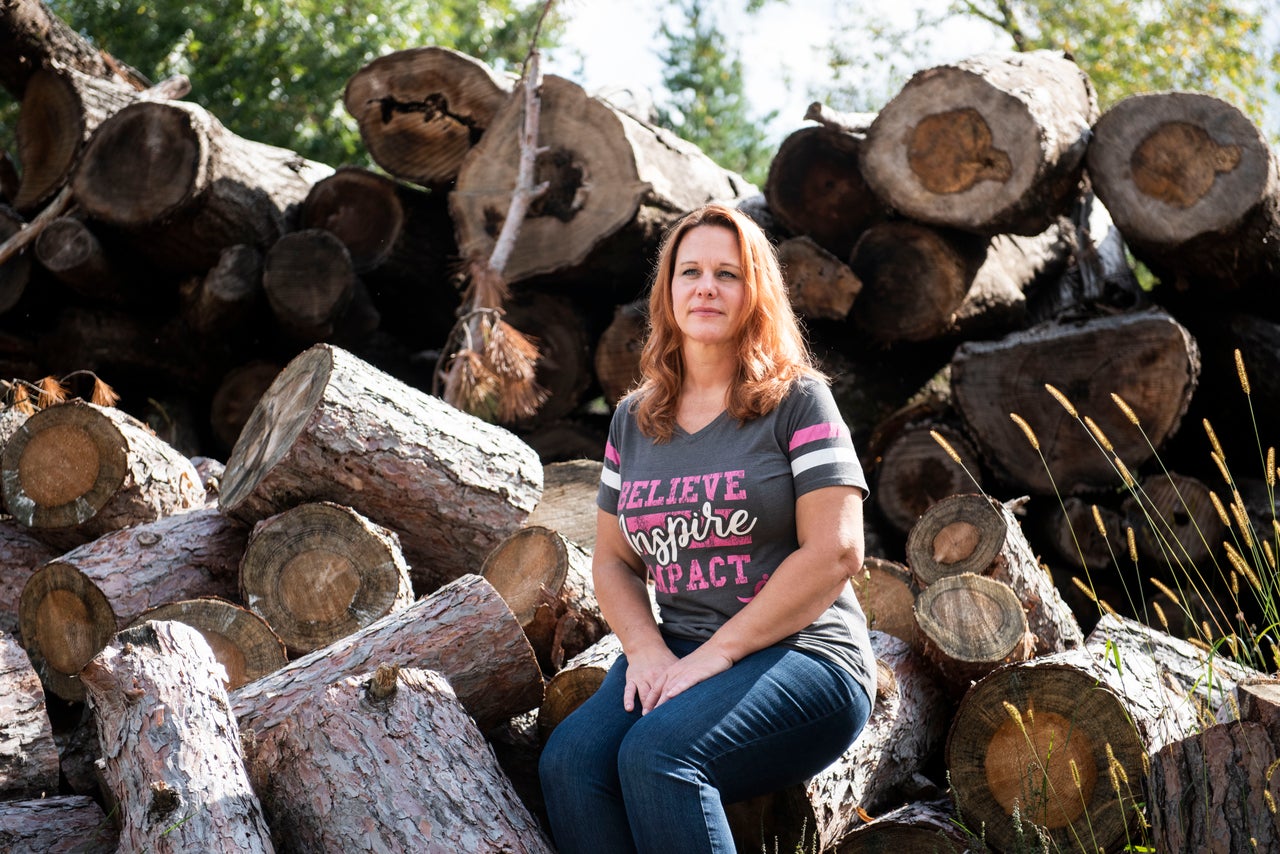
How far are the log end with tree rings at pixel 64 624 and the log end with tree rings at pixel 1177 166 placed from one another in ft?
13.8

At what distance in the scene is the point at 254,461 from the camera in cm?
368

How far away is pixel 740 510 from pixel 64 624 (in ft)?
7.90

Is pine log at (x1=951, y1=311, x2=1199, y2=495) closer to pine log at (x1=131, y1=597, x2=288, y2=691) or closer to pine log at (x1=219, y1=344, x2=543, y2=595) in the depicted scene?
pine log at (x1=219, y1=344, x2=543, y2=595)

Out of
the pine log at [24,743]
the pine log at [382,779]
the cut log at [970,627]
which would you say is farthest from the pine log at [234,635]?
the cut log at [970,627]

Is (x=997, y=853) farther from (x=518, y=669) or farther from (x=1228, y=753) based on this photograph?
(x=518, y=669)

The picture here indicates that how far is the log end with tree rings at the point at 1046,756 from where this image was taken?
100.0 inches

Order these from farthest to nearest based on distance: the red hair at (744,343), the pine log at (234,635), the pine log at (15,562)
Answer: the pine log at (15,562), the pine log at (234,635), the red hair at (744,343)

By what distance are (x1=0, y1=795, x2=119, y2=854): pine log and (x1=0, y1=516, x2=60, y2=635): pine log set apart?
4.60ft

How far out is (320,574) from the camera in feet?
11.1

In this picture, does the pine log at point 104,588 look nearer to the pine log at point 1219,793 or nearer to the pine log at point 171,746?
the pine log at point 171,746

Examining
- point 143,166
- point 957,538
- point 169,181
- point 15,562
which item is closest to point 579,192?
point 169,181

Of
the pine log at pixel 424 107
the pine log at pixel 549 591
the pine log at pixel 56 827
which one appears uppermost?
the pine log at pixel 424 107

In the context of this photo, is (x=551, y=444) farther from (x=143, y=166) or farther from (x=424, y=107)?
(x=143, y=166)

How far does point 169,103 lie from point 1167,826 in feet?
17.4
